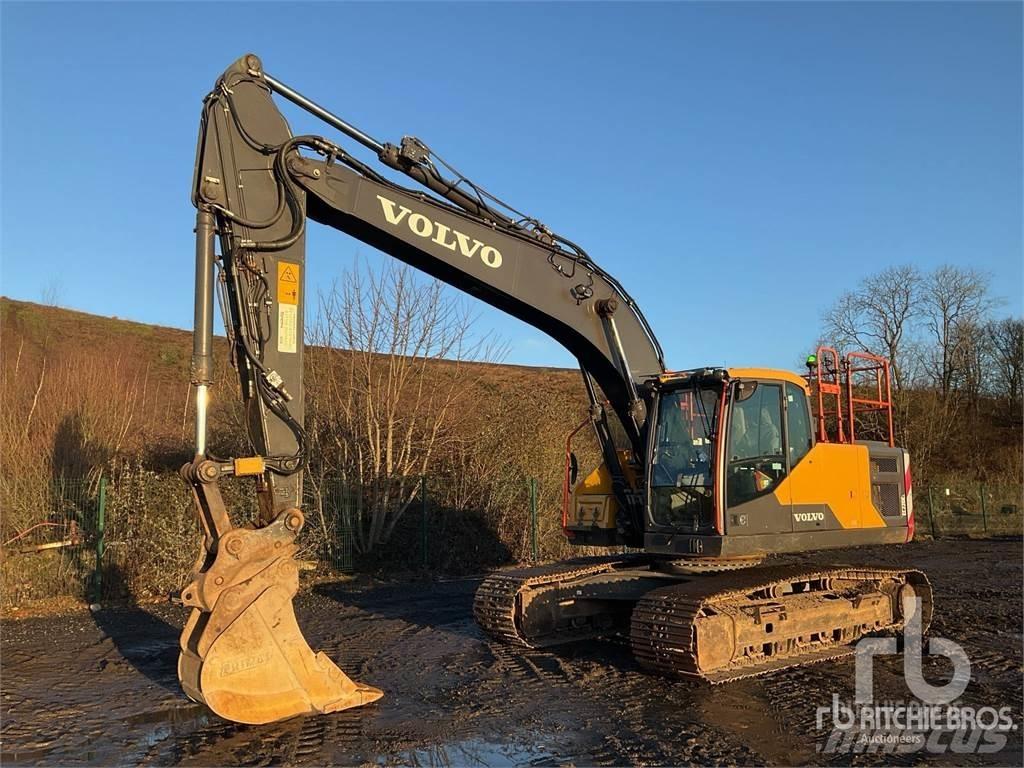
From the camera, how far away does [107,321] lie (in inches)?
1610

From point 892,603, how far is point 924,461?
2411 centimetres

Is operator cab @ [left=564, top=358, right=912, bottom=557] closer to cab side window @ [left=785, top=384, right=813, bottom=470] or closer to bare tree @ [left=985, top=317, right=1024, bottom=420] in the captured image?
cab side window @ [left=785, top=384, right=813, bottom=470]

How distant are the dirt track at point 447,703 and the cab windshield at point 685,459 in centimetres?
147

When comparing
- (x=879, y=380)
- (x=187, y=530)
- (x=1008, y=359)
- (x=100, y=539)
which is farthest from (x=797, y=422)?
(x=1008, y=359)

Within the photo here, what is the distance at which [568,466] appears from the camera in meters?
8.92

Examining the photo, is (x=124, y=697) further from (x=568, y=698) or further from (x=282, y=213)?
(x=282, y=213)

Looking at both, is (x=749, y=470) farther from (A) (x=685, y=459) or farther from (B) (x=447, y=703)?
(B) (x=447, y=703)

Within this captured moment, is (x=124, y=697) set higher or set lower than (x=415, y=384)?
lower

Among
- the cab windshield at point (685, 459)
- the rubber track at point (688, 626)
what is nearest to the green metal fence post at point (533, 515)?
the rubber track at point (688, 626)

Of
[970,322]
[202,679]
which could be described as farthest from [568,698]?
[970,322]

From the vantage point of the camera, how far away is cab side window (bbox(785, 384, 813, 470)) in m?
7.63

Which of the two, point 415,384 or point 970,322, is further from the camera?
point 970,322

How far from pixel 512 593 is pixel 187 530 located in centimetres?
624

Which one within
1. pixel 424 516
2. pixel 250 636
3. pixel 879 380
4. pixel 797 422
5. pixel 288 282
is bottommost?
pixel 250 636
